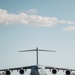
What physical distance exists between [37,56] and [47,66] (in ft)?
17.4

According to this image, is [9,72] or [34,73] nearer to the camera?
[34,73]

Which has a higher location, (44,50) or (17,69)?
(44,50)

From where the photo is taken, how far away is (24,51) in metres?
54.6

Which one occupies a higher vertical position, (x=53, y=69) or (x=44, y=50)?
(x=44, y=50)

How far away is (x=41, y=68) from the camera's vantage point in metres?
46.1

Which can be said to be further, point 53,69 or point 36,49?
point 36,49

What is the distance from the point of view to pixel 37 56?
5619 centimetres

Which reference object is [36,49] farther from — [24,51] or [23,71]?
[23,71]

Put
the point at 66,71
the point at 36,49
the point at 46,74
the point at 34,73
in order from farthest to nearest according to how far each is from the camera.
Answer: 1. the point at 36,49
2. the point at 66,71
3. the point at 46,74
4. the point at 34,73

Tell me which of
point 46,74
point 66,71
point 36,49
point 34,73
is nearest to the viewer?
point 34,73

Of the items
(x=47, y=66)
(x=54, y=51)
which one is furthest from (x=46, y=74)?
(x=54, y=51)

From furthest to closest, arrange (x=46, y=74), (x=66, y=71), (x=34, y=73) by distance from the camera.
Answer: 1. (x=66, y=71)
2. (x=46, y=74)
3. (x=34, y=73)

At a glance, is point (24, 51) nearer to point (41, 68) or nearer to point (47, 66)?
point (47, 66)

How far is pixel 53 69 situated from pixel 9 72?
7.89 metres
